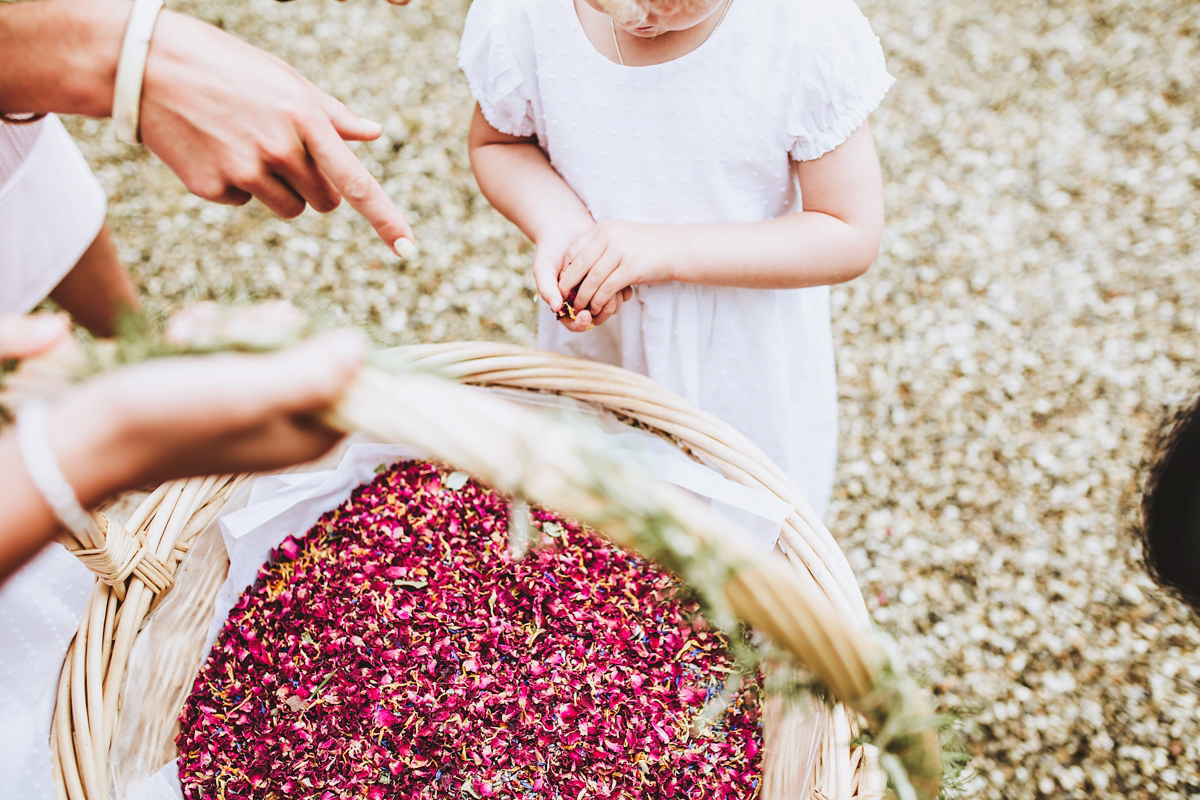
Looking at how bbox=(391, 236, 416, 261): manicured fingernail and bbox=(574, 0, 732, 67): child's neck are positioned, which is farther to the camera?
bbox=(574, 0, 732, 67): child's neck

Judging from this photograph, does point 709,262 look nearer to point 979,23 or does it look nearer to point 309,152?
point 309,152

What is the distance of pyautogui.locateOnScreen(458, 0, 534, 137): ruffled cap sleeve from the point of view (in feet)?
3.73

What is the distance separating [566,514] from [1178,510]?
88 cm

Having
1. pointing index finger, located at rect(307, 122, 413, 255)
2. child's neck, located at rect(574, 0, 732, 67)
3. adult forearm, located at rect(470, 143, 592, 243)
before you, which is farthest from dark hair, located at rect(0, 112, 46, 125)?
child's neck, located at rect(574, 0, 732, 67)

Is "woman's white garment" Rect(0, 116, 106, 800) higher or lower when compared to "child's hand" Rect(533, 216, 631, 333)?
lower

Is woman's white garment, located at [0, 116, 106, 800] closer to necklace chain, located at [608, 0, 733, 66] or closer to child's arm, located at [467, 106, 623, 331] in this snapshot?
child's arm, located at [467, 106, 623, 331]

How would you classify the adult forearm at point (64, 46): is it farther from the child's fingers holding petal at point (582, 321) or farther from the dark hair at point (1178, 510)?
the dark hair at point (1178, 510)

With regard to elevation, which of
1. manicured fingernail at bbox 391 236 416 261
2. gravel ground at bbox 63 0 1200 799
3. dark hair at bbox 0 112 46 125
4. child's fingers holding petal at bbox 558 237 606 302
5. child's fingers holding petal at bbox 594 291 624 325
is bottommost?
gravel ground at bbox 63 0 1200 799

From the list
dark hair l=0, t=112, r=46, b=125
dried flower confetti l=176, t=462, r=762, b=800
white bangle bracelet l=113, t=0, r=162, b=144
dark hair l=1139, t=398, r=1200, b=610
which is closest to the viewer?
white bangle bracelet l=113, t=0, r=162, b=144

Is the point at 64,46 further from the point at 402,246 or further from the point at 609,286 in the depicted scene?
the point at 609,286

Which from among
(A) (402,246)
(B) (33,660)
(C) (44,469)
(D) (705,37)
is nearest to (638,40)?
(D) (705,37)

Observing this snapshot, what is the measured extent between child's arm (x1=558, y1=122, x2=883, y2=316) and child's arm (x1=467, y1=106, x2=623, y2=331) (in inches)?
2.3

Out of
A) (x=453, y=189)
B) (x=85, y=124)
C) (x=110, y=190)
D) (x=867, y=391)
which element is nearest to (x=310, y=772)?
(x=867, y=391)

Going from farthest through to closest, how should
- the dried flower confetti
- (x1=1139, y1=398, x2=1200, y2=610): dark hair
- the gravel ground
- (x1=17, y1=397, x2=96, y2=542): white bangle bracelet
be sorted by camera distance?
the gravel ground → the dried flower confetti → (x1=1139, y1=398, x2=1200, y2=610): dark hair → (x1=17, y1=397, x2=96, y2=542): white bangle bracelet
